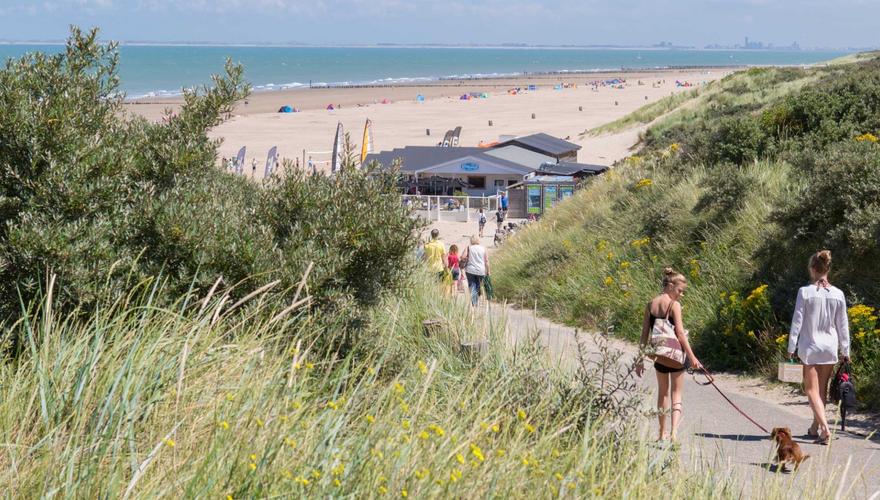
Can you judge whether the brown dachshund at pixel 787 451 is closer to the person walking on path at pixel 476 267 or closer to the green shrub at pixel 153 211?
the green shrub at pixel 153 211

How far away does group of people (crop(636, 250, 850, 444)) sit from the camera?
688 cm

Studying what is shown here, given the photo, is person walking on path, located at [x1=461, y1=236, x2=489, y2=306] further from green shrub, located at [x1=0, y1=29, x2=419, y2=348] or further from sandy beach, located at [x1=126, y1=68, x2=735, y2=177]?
sandy beach, located at [x1=126, y1=68, x2=735, y2=177]

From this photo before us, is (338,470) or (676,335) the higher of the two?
(338,470)

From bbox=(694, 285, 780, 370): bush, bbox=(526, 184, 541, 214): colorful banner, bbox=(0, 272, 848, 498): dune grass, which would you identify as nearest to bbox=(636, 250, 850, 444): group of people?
bbox=(0, 272, 848, 498): dune grass

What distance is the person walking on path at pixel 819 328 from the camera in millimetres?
6875

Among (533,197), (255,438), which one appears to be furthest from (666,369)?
(533,197)

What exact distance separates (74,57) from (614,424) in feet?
13.6

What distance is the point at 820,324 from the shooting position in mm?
6957

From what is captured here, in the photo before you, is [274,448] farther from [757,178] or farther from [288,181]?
[757,178]

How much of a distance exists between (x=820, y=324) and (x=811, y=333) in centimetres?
9

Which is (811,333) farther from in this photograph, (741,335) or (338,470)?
(338,470)

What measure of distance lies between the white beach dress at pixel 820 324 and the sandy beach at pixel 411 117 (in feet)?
97.6

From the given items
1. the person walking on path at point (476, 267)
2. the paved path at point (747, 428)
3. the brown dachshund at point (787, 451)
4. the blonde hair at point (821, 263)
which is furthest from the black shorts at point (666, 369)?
the person walking on path at point (476, 267)

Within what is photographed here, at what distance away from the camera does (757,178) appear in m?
13.0
